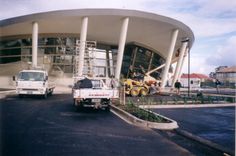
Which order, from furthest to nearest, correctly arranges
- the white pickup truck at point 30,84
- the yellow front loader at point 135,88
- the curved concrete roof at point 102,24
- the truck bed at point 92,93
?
1. the curved concrete roof at point 102,24
2. the yellow front loader at point 135,88
3. the white pickup truck at point 30,84
4. the truck bed at point 92,93

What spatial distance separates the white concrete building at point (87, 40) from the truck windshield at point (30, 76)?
27.2ft

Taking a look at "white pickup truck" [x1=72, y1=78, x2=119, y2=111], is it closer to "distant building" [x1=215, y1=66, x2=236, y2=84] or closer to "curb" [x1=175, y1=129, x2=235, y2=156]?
"curb" [x1=175, y1=129, x2=235, y2=156]

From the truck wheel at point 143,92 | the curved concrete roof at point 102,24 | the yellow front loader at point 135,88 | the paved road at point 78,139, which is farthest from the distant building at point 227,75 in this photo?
the paved road at point 78,139

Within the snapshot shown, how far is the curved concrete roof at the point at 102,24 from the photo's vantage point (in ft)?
114

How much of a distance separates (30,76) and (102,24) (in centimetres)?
1781

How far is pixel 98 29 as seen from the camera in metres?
41.2

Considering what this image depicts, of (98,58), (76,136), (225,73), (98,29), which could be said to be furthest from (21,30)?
(225,73)

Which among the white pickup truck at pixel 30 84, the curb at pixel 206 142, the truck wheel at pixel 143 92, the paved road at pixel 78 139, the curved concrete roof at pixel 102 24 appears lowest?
the curb at pixel 206 142

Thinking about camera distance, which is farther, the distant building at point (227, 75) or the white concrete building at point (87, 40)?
the distant building at point (227, 75)

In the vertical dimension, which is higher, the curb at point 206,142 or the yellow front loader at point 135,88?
the yellow front loader at point 135,88

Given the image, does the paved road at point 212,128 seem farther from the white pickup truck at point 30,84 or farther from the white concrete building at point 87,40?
the white concrete building at point 87,40

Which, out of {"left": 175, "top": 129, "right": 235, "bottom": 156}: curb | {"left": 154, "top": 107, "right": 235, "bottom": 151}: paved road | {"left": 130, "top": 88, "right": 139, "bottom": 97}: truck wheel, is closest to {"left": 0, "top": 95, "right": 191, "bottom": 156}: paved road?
{"left": 175, "top": 129, "right": 235, "bottom": 156}: curb

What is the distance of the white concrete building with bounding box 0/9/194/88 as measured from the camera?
116 ft

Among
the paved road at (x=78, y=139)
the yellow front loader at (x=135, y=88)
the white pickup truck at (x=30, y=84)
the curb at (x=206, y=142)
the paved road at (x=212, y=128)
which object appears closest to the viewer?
the paved road at (x=78, y=139)
